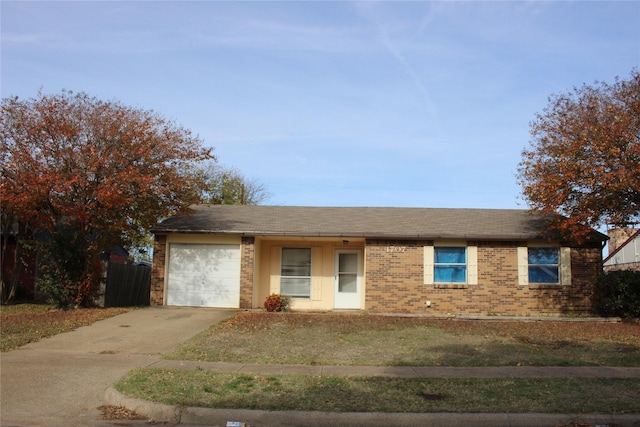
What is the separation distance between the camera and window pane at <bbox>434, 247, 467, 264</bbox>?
17828 mm

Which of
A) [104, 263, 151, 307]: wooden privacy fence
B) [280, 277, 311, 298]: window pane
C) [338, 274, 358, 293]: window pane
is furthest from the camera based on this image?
[338, 274, 358, 293]: window pane

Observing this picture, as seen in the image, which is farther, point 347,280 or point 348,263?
point 348,263

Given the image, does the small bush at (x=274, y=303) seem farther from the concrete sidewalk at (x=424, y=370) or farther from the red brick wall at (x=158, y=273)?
the concrete sidewalk at (x=424, y=370)

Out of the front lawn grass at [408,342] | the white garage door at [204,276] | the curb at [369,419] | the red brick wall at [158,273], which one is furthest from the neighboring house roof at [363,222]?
the curb at [369,419]

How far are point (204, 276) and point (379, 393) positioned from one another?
450 inches

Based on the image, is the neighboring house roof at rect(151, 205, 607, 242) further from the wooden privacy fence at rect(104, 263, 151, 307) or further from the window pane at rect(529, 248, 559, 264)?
the wooden privacy fence at rect(104, 263, 151, 307)

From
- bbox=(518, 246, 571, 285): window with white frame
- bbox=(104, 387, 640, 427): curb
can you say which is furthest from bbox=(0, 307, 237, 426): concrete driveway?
bbox=(518, 246, 571, 285): window with white frame

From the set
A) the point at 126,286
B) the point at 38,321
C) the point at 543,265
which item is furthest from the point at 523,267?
the point at 38,321

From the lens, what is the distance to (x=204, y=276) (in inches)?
717

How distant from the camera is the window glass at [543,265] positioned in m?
17.8

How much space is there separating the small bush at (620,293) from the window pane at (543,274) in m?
1.26

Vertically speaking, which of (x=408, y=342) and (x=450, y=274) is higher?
(x=450, y=274)

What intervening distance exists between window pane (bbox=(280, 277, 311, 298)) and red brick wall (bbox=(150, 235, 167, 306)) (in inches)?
157

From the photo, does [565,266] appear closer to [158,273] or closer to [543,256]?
[543,256]
